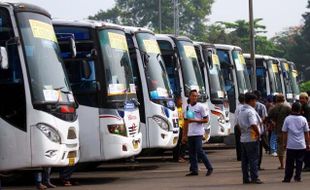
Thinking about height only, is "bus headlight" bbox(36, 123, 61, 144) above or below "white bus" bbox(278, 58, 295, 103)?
above

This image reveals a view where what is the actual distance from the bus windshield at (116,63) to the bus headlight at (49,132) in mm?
2855

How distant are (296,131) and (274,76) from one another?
2095 centimetres

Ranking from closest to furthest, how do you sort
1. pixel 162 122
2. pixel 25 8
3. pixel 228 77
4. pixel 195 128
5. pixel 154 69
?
pixel 25 8 < pixel 195 128 < pixel 162 122 < pixel 154 69 < pixel 228 77

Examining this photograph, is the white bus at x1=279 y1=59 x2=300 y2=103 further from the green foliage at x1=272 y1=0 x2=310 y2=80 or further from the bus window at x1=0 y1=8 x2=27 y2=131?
the green foliage at x1=272 y1=0 x2=310 y2=80

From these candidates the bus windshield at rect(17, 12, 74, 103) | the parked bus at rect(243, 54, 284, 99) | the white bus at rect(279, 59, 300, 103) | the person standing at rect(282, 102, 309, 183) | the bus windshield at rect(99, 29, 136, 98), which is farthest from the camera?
the white bus at rect(279, 59, 300, 103)

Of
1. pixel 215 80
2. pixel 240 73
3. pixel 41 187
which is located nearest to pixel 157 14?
pixel 240 73

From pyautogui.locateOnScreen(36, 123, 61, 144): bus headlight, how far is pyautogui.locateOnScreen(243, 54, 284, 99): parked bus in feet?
73.9

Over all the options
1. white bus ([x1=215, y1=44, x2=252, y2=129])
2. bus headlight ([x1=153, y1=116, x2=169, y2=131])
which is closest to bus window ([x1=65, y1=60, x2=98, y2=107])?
bus headlight ([x1=153, y1=116, x2=169, y2=131])

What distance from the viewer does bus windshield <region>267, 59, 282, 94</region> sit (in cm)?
Answer: 3628

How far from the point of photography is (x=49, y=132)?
1373 cm

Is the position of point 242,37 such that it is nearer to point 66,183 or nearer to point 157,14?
point 157,14

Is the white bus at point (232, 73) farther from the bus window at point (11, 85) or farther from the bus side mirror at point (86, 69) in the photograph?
the bus window at point (11, 85)

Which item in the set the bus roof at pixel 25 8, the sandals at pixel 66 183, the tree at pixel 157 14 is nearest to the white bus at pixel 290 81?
the sandals at pixel 66 183

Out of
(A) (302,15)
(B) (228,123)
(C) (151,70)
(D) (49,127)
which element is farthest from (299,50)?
(D) (49,127)
